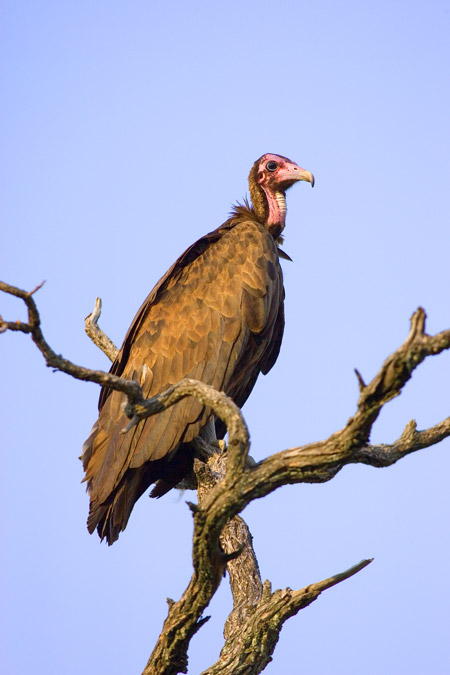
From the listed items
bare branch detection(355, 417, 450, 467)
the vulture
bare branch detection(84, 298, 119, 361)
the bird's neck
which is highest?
the bird's neck

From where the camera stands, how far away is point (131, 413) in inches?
→ 157

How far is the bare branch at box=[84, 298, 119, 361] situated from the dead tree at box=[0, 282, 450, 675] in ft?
9.84

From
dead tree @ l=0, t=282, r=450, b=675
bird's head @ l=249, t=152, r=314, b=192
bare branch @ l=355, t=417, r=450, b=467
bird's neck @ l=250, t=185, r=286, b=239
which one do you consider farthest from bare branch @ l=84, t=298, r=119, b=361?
bare branch @ l=355, t=417, r=450, b=467

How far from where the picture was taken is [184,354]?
6879 millimetres

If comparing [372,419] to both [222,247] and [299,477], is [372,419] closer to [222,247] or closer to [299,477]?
[299,477]

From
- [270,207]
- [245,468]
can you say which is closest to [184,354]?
[270,207]

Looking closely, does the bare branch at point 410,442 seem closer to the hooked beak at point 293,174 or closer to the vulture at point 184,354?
the vulture at point 184,354

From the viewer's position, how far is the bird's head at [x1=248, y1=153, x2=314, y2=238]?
7980mm

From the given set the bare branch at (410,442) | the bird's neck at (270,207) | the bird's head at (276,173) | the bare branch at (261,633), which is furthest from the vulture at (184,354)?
the bare branch at (410,442)

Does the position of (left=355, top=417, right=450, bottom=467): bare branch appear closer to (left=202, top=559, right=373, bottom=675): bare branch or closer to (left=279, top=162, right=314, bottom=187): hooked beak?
(left=202, top=559, right=373, bottom=675): bare branch

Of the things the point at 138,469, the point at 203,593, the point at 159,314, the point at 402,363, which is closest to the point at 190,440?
the point at 138,469

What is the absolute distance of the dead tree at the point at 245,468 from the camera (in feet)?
11.9

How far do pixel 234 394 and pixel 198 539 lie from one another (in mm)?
3222

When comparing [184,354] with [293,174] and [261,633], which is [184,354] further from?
[261,633]
